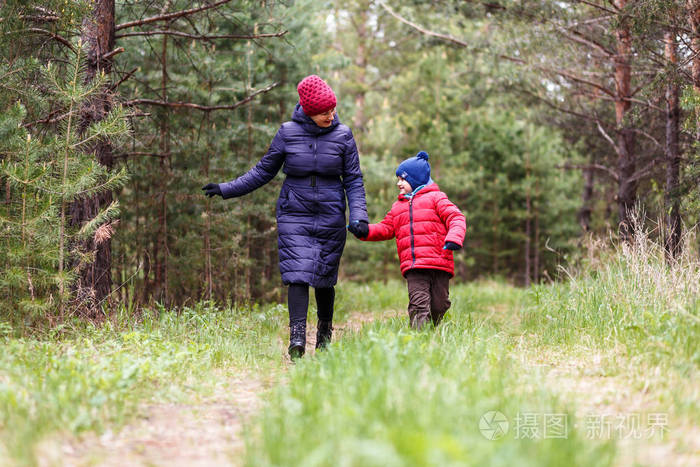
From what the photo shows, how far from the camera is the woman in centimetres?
477

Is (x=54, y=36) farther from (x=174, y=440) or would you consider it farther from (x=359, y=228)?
(x=174, y=440)

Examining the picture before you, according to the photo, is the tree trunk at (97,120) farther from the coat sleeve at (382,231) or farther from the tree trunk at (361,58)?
the tree trunk at (361,58)

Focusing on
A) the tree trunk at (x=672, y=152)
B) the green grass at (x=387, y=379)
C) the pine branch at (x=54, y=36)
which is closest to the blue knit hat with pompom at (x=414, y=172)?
the green grass at (x=387, y=379)

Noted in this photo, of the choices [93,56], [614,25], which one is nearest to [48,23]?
[93,56]

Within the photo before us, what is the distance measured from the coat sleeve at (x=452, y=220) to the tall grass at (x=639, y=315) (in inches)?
45.4

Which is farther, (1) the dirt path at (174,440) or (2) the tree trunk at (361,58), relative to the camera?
(2) the tree trunk at (361,58)

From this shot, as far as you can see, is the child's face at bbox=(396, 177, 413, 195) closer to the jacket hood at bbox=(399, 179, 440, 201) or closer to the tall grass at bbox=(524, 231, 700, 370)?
the jacket hood at bbox=(399, 179, 440, 201)

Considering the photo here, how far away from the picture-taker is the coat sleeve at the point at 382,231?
17.5ft

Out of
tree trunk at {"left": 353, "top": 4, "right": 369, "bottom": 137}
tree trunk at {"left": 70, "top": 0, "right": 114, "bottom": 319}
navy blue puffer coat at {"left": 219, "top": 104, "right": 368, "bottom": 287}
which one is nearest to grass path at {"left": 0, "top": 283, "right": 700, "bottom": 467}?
navy blue puffer coat at {"left": 219, "top": 104, "right": 368, "bottom": 287}

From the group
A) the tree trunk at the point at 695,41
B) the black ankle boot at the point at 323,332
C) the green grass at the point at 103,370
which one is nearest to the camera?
the green grass at the point at 103,370

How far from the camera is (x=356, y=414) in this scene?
258 cm

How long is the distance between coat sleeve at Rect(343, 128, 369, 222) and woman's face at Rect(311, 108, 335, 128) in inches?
9.0

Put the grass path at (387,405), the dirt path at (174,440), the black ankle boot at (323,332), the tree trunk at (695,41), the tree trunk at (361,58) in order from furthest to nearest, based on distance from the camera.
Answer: the tree trunk at (361,58), the tree trunk at (695,41), the black ankle boot at (323,332), the dirt path at (174,440), the grass path at (387,405)

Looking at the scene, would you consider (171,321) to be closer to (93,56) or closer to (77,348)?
(77,348)
